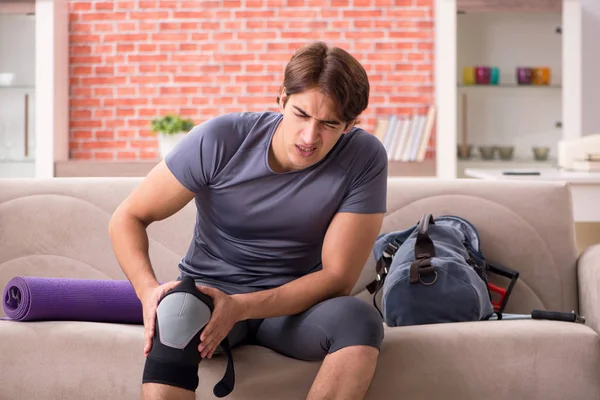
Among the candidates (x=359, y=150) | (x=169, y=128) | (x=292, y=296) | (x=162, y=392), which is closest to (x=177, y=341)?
(x=162, y=392)

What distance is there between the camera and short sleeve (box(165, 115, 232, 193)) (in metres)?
1.99

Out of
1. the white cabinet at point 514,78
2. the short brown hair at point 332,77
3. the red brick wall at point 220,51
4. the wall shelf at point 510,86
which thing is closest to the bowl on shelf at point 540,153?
the white cabinet at point 514,78

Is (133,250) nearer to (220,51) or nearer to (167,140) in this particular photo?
(167,140)

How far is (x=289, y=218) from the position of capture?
6.58ft

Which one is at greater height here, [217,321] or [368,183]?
[368,183]

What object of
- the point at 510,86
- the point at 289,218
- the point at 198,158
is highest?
the point at 510,86

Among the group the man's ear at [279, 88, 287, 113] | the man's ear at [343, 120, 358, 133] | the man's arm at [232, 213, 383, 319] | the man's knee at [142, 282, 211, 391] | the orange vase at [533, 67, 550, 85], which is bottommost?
the man's knee at [142, 282, 211, 391]

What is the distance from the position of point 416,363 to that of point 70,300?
900mm

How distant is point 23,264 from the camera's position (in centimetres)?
258

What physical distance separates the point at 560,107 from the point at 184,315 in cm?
385

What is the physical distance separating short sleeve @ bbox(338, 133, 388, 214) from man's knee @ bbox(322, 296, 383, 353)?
26 cm

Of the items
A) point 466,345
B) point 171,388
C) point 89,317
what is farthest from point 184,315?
point 466,345

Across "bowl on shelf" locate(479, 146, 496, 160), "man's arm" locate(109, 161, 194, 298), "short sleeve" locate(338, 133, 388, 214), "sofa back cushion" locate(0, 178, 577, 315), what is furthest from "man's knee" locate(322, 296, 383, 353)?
"bowl on shelf" locate(479, 146, 496, 160)

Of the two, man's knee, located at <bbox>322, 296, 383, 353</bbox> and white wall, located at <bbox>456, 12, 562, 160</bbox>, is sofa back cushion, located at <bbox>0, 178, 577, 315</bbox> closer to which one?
man's knee, located at <bbox>322, 296, 383, 353</bbox>
